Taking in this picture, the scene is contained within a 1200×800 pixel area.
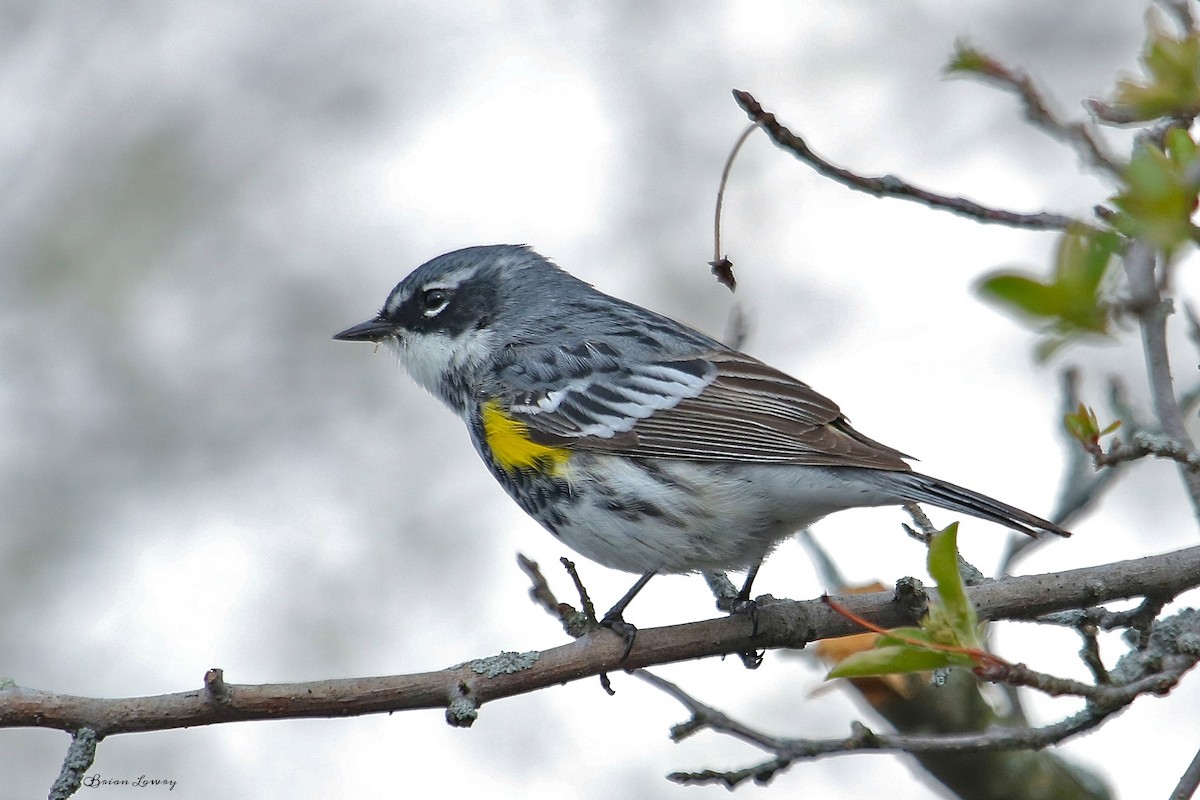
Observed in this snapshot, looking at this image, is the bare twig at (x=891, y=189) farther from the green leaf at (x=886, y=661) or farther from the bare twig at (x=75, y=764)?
the bare twig at (x=75, y=764)

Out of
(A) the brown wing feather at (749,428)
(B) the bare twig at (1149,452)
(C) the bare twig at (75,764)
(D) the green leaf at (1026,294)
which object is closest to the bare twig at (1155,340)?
(B) the bare twig at (1149,452)

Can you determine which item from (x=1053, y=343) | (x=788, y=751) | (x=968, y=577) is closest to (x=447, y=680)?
(x=788, y=751)

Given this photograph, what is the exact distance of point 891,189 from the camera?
8.52ft

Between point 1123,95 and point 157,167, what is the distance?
339 inches

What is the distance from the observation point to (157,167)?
9516mm

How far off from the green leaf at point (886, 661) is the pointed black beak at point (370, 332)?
353cm

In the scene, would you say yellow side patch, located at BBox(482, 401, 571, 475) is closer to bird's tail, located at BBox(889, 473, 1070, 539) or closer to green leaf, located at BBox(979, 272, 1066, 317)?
bird's tail, located at BBox(889, 473, 1070, 539)

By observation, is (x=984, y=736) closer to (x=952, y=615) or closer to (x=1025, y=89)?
(x=952, y=615)

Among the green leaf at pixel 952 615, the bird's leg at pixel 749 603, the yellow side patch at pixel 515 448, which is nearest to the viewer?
the green leaf at pixel 952 615

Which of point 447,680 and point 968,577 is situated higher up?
point 968,577

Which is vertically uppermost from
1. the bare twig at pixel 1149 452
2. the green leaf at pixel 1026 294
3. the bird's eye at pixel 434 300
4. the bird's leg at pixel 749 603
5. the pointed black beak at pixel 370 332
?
the bird's eye at pixel 434 300

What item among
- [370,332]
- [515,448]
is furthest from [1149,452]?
[370,332]

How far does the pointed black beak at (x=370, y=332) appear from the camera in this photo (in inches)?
212

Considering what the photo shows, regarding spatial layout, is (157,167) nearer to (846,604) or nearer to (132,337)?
(132,337)
